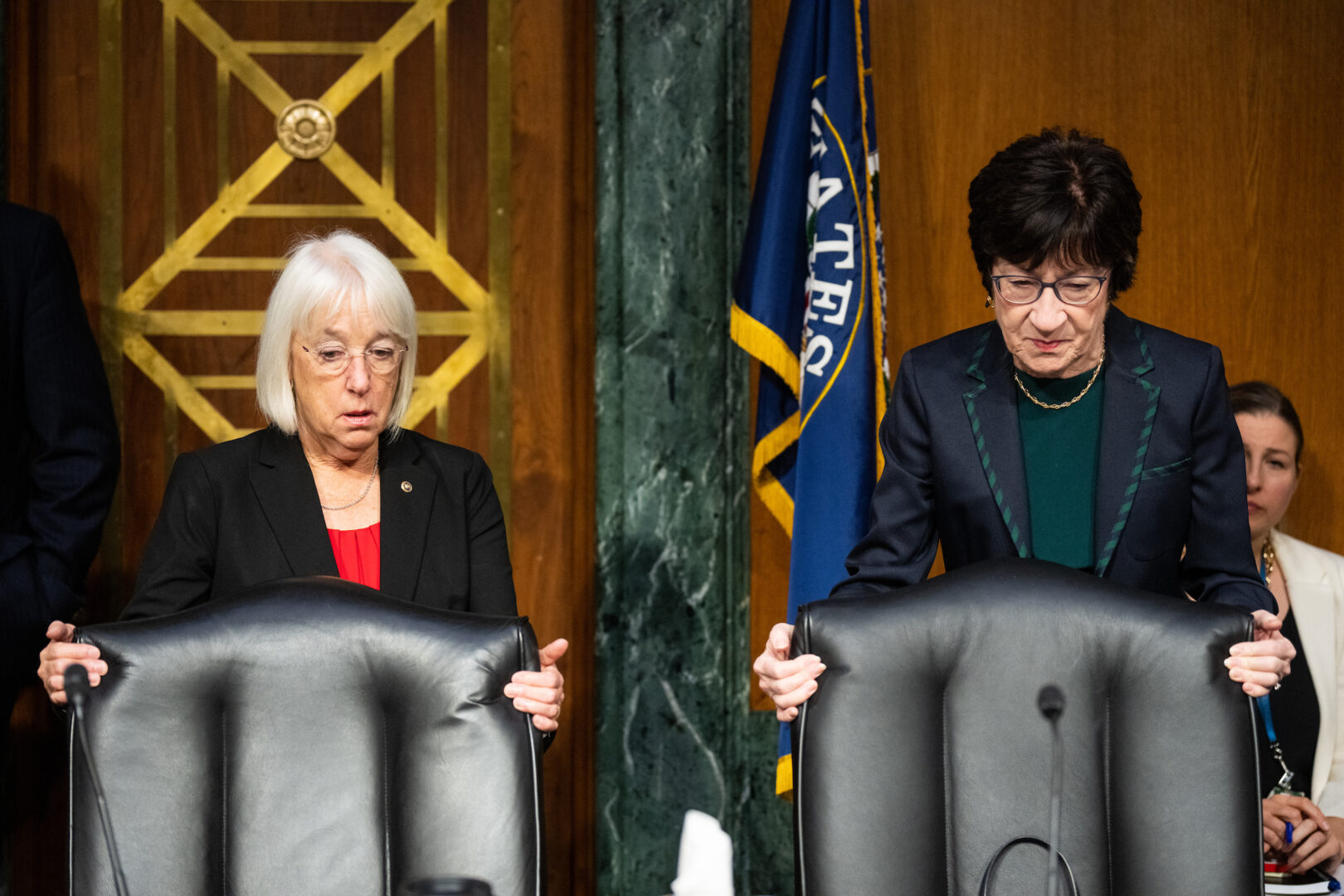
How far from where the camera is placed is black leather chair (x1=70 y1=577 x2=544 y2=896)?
1.37 meters

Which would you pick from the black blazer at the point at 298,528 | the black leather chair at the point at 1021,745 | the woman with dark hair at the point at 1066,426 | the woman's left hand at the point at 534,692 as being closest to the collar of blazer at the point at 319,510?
the black blazer at the point at 298,528

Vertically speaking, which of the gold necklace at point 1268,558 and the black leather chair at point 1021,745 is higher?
the gold necklace at point 1268,558

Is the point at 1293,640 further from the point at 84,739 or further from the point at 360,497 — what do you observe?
the point at 84,739

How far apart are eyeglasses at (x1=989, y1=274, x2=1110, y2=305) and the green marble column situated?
1214 mm

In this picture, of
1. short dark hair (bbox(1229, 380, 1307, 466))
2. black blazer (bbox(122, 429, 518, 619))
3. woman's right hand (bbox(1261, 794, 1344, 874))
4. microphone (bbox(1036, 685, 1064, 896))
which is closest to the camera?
microphone (bbox(1036, 685, 1064, 896))

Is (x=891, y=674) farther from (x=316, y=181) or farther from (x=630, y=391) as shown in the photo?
(x=316, y=181)

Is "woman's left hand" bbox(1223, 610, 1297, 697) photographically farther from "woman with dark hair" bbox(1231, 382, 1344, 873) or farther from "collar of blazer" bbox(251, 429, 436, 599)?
"collar of blazer" bbox(251, 429, 436, 599)

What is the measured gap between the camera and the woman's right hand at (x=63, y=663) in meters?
1.40

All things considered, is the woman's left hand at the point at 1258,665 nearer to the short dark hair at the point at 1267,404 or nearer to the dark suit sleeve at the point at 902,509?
the dark suit sleeve at the point at 902,509

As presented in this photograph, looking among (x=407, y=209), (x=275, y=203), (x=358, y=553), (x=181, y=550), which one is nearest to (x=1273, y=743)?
(x=358, y=553)

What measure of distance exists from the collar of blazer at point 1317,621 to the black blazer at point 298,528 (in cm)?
146

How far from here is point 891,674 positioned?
138 cm

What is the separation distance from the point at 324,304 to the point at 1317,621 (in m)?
1.84

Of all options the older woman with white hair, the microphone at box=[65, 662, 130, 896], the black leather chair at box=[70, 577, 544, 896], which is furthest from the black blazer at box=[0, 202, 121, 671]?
the microphone at box=[65, 662, 130, 896]
